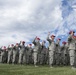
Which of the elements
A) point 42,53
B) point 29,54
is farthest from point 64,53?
point 29,54

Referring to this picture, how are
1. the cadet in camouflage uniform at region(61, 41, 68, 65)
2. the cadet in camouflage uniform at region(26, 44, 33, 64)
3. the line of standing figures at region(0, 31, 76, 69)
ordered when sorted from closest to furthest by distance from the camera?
the line of standing figures at region(0, 31, 76, 69), the cadet in camouflage uniform at region(61, 41, 68, 65), the cadet in camouflage uniform at region(26, 44, 33, 64)

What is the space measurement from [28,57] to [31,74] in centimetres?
2009

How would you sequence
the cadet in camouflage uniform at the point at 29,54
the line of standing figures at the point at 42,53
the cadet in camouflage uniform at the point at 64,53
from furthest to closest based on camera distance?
the cadet in camouflage uniform at the point at 29,54
the cadet in camouflage uniform at the point at 64,53
the line of standing figures at the point at 42,53

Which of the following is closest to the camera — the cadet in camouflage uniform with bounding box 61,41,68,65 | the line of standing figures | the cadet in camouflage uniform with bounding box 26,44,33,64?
the line of standing figures

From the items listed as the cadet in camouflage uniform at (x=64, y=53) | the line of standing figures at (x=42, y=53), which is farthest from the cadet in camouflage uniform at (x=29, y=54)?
the cadet in camouflage uniform at (x=64, y=53)

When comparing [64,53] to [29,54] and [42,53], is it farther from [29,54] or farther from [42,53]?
[29,54]

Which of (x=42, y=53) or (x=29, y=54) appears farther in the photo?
(x=29, y=54)

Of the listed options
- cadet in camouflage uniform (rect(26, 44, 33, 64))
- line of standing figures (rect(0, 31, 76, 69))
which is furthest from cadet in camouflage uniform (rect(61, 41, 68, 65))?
cadet in camouflage uniform (rect(26, 44, 33, 64))

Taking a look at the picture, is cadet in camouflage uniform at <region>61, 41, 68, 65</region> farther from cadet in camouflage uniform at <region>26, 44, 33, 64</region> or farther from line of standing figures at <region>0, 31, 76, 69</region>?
cadet in camouflage uniform at <region>26, 44, 33, 64</region>

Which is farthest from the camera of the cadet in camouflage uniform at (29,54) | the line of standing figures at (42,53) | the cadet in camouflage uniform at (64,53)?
the cadet in camouflage uniform at (29,54)

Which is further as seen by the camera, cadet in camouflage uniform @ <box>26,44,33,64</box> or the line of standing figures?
cadet in camouflage uniform @ <box>26,44,33,64</box>

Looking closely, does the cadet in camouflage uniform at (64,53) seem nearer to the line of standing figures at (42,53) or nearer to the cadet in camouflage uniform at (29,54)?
the line of standing figures at (42,53)

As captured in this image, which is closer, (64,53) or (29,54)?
(64,53)

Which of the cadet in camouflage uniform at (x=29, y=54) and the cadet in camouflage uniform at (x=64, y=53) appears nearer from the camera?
the cadet in camouflage uniform at (x=64, y=53)
